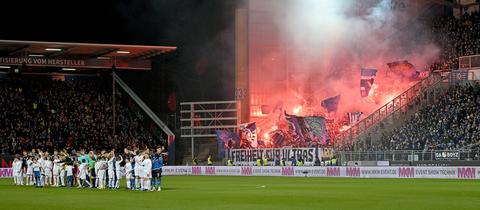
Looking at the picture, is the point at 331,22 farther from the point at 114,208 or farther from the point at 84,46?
the point at 114,208

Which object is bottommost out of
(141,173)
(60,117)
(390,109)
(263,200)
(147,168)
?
(263,200)

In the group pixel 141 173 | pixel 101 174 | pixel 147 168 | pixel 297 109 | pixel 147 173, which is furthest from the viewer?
pixel 297 109

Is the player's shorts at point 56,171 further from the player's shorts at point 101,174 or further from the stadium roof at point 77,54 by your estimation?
the stadium roof at point 77,54

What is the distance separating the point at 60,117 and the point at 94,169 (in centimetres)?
2925

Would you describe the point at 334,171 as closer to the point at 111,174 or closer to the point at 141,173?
the point at 111,174

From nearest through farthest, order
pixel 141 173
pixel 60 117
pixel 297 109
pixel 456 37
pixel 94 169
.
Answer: pixel 141 173, pixel 94 169, pixel 456 37, pixel 60 117, pixel 297 109

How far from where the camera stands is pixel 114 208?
23.6 metres

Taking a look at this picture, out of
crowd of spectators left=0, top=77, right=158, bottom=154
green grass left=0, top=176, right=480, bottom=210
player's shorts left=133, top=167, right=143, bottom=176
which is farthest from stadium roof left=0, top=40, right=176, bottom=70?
green grass left=0, top=176, right=480, bottom=210

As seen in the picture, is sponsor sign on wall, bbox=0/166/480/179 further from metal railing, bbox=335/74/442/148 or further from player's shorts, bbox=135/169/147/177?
player's shorts, bbox=135/169/147/177

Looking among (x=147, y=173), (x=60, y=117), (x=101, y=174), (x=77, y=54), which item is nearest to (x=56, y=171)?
(x=101, y=174)

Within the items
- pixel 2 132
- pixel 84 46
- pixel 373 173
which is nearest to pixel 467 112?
pixel 373 173

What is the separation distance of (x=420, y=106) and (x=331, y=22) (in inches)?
494

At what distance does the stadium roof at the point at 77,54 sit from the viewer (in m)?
61.2

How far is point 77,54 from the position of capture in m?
66.9
